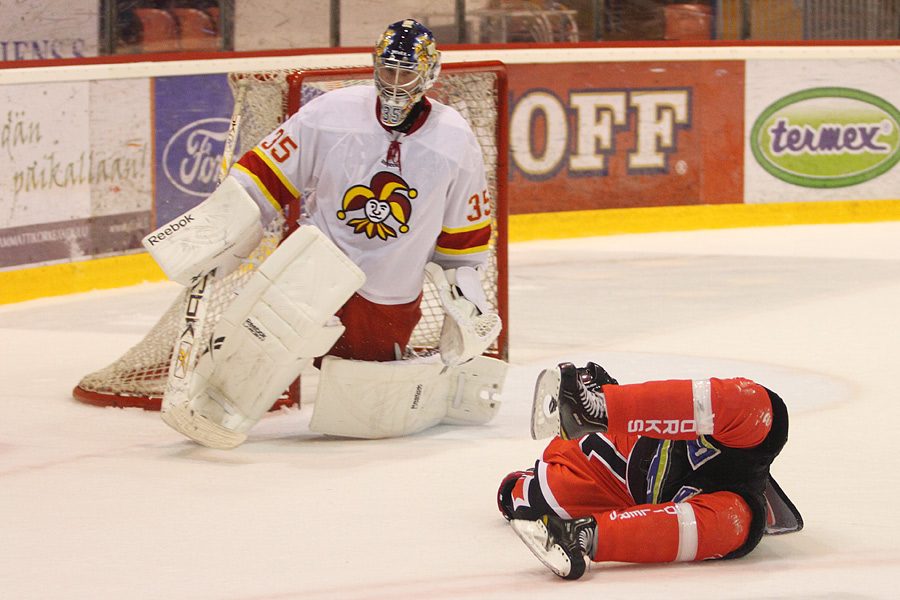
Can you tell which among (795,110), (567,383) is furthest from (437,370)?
(795,110)

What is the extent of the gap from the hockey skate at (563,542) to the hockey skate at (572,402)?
158mm

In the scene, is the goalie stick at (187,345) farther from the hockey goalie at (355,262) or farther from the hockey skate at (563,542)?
the hockey skate at (563,542)

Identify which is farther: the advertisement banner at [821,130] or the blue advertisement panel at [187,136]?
the advertisement banner at [821,130]

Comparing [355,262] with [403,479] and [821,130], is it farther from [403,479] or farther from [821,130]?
[821,130]

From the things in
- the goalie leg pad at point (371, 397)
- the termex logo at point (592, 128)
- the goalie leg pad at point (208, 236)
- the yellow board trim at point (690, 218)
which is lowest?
the goalie leg pad at point (371, 397)

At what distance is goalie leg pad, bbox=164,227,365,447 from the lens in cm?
334

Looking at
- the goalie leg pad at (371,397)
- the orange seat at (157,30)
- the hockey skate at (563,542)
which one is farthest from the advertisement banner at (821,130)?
the hockey skate at (563,542)

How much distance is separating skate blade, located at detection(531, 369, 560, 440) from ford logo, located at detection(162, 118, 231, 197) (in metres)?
4.06

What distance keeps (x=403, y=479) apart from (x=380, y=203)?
790mm

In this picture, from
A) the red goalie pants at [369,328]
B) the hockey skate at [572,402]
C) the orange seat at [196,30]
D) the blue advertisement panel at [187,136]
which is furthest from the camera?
the orange seat at [196,30]

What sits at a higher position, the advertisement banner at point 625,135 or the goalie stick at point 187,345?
the advertisement banner at point 625,135

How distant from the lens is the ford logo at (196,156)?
20.4ft

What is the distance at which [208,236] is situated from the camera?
134 inches

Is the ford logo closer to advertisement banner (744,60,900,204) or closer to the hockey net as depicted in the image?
the hockey net
